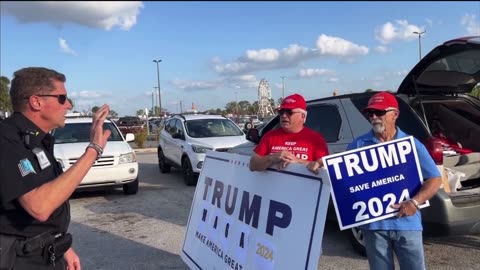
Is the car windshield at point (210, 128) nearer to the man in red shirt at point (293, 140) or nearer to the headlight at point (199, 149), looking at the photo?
the headlight at point (199, 149)

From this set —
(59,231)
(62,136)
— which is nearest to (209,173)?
(59,231)

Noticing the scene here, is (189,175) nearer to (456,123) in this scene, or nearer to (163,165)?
(163,165)

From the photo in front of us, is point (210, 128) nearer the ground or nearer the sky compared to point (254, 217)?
nearer the sky

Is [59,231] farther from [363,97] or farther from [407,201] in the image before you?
[363,97]

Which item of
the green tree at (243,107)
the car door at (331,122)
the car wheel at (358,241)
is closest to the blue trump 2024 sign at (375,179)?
the car wheel at (358,241)

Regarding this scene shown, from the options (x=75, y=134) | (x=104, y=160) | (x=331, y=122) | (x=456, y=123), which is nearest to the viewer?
(x=331, y=122)

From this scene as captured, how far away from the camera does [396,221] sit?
306cm

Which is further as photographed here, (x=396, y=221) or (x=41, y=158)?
(x=396, y=221)

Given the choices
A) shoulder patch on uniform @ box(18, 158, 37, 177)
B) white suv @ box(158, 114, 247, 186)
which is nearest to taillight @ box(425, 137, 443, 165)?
shoulder patch on uniform @ box(18, 158, 37, 177)

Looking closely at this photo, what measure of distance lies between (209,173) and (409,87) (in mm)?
2540

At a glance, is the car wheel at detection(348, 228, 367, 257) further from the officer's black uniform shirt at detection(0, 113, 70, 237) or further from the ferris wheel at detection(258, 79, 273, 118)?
the ferris wheel at detection(258, 79, 273, 118)

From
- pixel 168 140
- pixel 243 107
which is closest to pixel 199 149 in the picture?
pixel 168 140

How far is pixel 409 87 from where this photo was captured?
17.6ft

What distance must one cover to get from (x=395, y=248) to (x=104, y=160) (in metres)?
7.33
